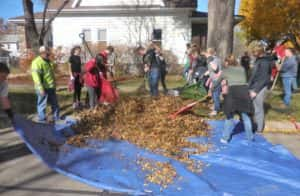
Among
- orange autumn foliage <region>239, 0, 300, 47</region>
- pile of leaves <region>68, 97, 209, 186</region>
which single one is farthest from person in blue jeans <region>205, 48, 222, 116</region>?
orange autumn foliage <region>239, 0, 300, 47</region>

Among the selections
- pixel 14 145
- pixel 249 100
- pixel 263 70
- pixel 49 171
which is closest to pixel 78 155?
pixel 49 171

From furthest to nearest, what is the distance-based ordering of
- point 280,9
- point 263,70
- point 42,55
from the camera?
1. point 280,9
2. point 42,55
3. point 263,70

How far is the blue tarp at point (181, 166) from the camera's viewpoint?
13.9 feet

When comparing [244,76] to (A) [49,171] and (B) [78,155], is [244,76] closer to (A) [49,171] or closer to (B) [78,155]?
(B) [78,155]

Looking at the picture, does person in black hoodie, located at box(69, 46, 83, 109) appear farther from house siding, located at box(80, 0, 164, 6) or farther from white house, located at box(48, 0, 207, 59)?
house siding, located at box(80, 0, 164, 6)

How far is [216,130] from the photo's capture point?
711 cm

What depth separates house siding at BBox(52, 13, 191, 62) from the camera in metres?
20.6

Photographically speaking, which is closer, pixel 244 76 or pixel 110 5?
pixel 244 76

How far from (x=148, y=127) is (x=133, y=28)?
15.2m

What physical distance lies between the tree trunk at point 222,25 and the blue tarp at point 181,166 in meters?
5.46

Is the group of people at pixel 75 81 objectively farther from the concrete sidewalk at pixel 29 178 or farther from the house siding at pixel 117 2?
the house siding at pixel 117 2

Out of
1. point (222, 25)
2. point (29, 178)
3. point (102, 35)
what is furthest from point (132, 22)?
point (29, 178)

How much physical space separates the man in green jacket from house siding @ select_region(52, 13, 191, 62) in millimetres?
13093

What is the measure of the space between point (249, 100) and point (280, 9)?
63.7 feet
